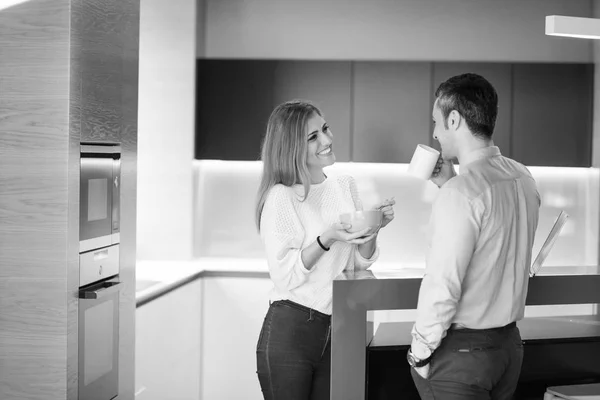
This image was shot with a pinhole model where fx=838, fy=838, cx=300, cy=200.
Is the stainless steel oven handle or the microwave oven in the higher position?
the microwave oven

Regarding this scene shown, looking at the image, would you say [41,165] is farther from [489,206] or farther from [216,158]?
[216,158]

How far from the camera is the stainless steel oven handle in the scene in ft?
8.81

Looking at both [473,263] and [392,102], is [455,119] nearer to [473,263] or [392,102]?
[473,263]

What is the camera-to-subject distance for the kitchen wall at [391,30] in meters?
5.22

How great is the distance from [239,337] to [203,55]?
1.77 meters

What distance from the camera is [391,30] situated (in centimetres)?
529

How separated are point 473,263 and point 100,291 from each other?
1335 millimetres

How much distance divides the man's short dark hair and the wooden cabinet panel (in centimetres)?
310

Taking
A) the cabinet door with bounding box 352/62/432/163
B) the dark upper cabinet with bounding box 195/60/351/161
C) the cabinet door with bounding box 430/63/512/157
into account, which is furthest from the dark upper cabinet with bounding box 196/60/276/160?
the cabinet door with bounding box 430/63/512/157

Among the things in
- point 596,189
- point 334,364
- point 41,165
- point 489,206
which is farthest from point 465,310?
point 596,189

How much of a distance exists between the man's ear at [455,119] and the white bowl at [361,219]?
37cm

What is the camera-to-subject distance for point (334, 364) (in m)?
2.23

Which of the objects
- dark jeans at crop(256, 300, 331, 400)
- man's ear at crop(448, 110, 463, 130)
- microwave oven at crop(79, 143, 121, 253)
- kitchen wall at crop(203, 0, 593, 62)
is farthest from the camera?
kitchen wall at crop(203, 0, 593, 62)

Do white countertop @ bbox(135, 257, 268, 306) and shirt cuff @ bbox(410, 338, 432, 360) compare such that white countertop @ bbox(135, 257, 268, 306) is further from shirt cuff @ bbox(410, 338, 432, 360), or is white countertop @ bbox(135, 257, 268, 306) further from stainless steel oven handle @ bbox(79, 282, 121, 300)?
shirt cuff @ bbox(410, 338, 432, 360)
